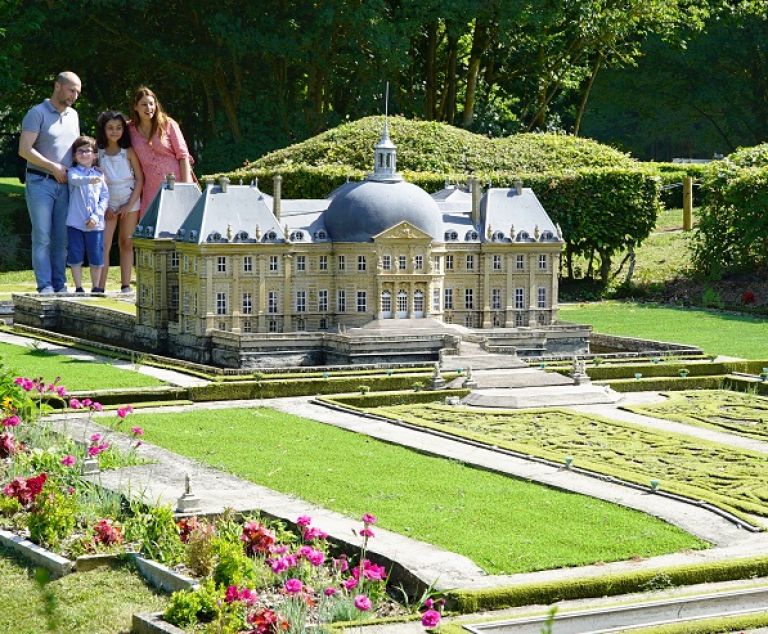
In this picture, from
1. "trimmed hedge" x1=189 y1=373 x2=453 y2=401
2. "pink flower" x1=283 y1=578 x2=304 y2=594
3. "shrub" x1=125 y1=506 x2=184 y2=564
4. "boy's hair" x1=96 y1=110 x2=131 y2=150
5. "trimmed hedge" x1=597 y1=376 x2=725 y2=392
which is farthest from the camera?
"boy's hair" x1=96 y1=110 x2=131 y2=150

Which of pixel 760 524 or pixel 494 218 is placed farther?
pixel 494 218

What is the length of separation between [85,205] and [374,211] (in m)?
8.60

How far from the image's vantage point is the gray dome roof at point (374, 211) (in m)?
40.3

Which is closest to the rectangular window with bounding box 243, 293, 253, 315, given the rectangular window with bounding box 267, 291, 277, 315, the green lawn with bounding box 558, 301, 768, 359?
the rectangular window with bounding box 267, 291, 277, 315

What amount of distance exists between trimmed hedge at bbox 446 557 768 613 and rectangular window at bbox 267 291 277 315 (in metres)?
20.9

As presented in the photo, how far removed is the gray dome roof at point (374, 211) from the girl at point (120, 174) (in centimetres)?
589

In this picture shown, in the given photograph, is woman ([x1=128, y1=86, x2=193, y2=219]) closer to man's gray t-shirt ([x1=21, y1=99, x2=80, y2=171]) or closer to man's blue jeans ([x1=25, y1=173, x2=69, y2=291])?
man's gray t-shirt ([x1=21, y1=99, x2=80, y2=171])

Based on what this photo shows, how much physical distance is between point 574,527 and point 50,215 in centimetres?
2508

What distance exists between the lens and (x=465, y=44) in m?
74.4

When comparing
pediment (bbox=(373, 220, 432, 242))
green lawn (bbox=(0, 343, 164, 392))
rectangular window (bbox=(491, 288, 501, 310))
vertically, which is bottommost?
green lawn (bbox=(0, 343, 164, 392))

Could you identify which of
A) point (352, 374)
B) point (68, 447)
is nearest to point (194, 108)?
point (352, 374)

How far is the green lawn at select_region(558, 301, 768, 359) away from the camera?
4316cm

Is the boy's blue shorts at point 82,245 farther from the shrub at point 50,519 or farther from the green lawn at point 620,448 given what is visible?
the shrub at point 50,519

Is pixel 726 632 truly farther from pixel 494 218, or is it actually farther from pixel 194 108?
pixel 194 108
